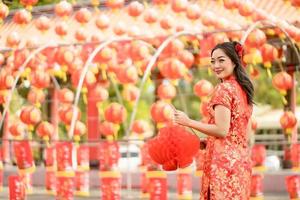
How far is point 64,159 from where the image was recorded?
10.8m

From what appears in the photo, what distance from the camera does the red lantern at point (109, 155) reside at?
443 inches

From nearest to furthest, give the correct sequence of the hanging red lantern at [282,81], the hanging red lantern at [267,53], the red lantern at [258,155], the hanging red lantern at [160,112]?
the hanging red lantern at [160,112]
the hanging red lantern at [282,81]
the hanging red lantern at [267,53]
the red lantern at [258,155]

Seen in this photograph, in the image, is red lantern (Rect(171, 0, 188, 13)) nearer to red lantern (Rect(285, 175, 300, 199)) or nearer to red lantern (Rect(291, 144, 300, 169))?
red lantern (Rect(291, 144, 300, 169))

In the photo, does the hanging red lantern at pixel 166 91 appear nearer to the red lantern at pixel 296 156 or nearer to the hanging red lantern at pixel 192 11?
the hanging red lantern at pixel 192 11

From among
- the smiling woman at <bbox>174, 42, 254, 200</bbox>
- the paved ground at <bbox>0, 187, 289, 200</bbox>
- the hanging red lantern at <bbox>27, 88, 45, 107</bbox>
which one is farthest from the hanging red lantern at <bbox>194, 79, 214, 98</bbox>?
the smiling woman at <bbox>174, 42, 254, 200</bbox>

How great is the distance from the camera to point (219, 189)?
4848 mm

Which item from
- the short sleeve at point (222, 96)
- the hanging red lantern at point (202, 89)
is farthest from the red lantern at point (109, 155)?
the short sleeve at point (222, 96)

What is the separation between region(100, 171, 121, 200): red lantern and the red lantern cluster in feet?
18.0

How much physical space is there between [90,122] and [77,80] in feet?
23.6

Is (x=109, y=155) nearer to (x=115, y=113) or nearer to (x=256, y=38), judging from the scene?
(x=115, y=113)

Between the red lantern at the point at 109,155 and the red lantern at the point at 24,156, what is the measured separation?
1.19 m

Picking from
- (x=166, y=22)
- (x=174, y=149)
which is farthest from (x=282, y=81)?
(x=174, y=149)

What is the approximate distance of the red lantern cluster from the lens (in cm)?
536

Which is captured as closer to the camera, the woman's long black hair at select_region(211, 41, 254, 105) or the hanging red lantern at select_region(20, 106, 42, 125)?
the woman's long black hair at select_region(211, 41, 254, 105)
